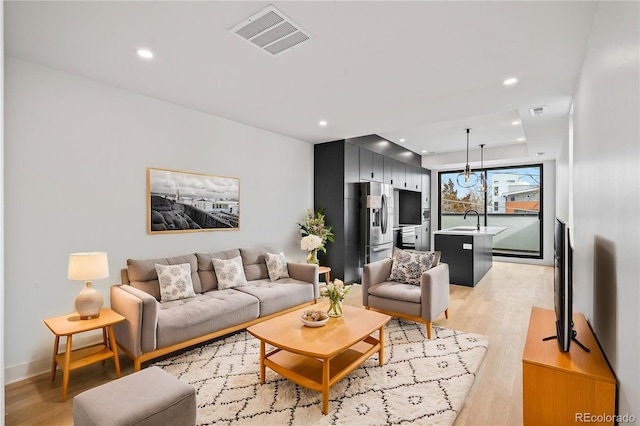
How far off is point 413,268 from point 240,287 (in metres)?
2.10

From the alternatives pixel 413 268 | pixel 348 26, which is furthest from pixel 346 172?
pixel 348 26

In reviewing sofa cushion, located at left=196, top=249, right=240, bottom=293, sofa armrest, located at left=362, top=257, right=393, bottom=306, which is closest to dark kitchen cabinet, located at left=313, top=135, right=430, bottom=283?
sofa armrest, located at left=362, top=257, right=393, bottom=306

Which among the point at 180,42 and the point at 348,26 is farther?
the point at 180,42

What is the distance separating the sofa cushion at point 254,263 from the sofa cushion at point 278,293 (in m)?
0.10

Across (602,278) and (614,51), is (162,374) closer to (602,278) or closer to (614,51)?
(602,278)

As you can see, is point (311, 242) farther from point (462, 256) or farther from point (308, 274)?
point (462, 256)

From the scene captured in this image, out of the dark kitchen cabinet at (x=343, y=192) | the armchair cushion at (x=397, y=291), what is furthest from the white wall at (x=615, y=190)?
the dark kitchen cabinet at (x=343, y=192)

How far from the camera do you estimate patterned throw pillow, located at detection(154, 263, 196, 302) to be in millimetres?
3273

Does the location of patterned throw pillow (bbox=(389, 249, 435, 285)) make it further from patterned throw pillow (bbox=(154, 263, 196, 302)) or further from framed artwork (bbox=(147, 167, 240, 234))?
patterned throw pillow (bbox=(154, 263, 196, 302))

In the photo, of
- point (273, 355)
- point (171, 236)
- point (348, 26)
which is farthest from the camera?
point (171, 236)

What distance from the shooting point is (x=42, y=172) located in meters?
2.79

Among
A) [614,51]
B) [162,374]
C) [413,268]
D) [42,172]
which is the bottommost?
[162,374]

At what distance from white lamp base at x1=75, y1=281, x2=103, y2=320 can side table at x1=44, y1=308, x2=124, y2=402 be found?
5cm

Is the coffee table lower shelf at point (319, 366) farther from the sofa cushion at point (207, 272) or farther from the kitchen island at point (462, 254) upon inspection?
the kitchen island at point (462, 254)
